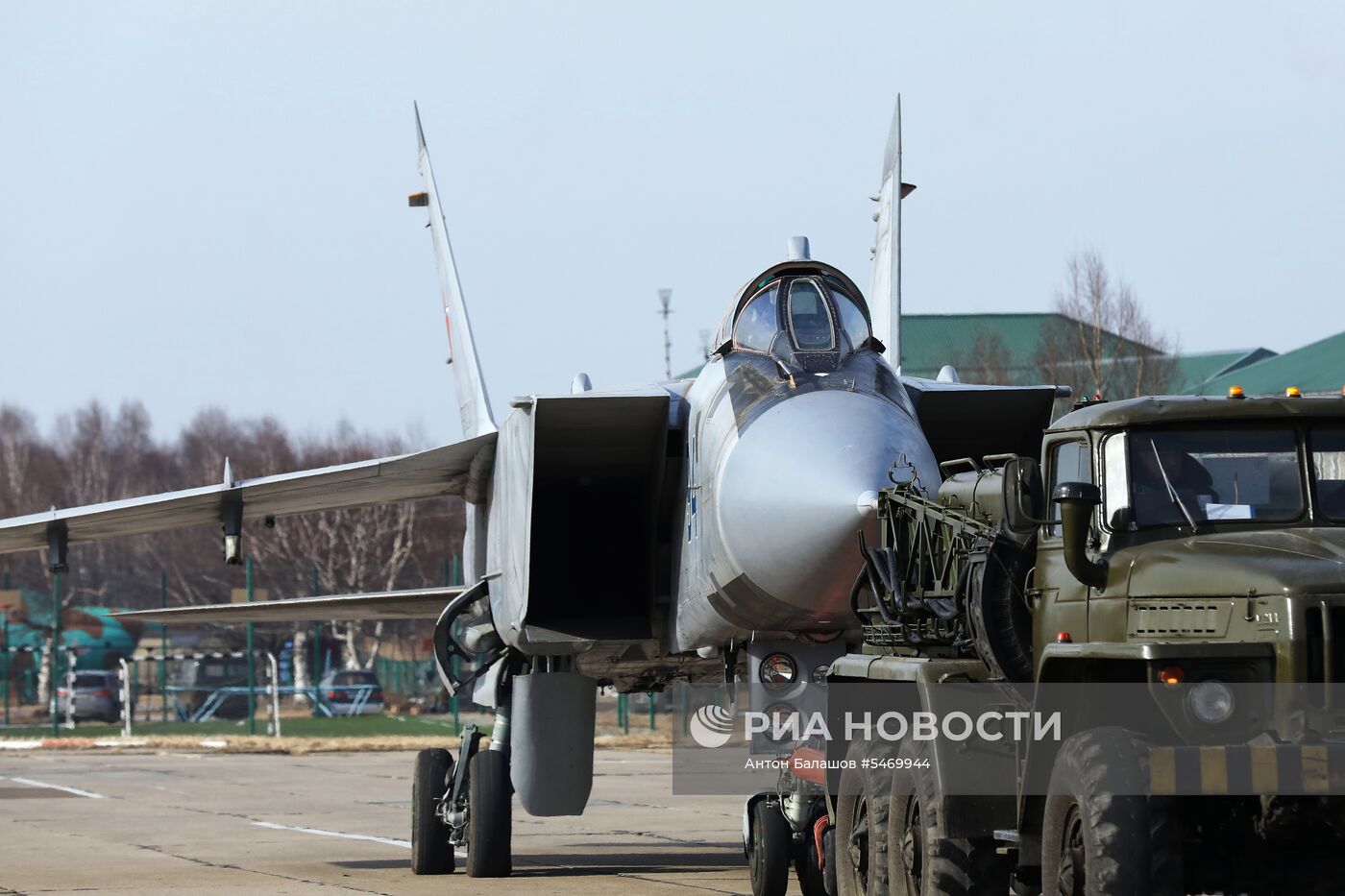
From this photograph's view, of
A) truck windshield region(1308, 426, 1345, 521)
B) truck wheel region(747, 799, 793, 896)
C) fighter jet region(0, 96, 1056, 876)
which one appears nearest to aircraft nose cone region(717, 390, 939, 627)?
fighter jet region(0, 96, 1056, 876)

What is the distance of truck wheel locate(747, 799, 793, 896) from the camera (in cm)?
1092

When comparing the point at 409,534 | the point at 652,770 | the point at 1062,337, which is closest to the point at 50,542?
the point at 652,770

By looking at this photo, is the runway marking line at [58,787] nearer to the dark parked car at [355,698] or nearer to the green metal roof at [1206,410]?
the green metal roof at [1206,410]

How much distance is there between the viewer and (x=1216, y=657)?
620 cm

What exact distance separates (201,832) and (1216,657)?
536 inches

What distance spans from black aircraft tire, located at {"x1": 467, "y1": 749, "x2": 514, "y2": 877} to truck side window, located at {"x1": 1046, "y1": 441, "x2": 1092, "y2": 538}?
7261mm

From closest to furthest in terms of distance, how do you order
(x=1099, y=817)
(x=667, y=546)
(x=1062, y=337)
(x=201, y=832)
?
(x=1099, y=817)
(x=667, y=546)
(x=201, y=832)
(x=1062, y=337)

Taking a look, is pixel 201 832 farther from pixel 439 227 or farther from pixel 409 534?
pixel 409 534

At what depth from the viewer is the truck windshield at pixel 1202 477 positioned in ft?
22.7

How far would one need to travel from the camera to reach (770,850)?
10.9m

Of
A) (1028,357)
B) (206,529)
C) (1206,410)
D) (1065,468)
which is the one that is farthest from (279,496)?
(206,529)

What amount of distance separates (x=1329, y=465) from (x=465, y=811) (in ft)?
28.2

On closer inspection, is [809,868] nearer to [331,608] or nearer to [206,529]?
[331,608]

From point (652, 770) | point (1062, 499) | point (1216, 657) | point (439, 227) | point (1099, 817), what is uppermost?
point (439, 227)
